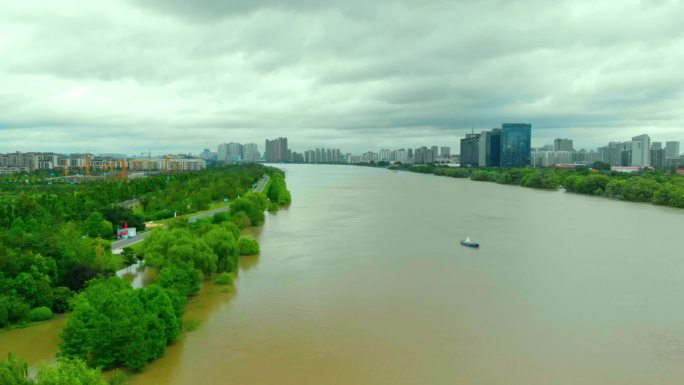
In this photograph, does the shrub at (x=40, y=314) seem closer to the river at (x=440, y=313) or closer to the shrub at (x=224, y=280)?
the river at (x=440, y=313)

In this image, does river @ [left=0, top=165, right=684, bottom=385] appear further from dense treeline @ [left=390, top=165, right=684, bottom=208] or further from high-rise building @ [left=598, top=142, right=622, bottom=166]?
high-rise building @ [left=598, top=142, right=622, bottom=166]

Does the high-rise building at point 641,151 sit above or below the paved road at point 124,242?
above

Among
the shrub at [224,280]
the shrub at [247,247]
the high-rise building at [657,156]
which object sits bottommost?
the shrub at [224,280]

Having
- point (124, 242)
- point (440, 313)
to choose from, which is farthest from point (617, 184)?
point (124, 242)

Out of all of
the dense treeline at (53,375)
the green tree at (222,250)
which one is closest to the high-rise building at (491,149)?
the green tree at (222,250)

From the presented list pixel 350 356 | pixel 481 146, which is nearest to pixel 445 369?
pixel 350 356

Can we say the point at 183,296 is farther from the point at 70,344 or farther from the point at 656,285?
the point at 656,285

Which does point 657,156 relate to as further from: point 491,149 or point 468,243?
point 468,243
